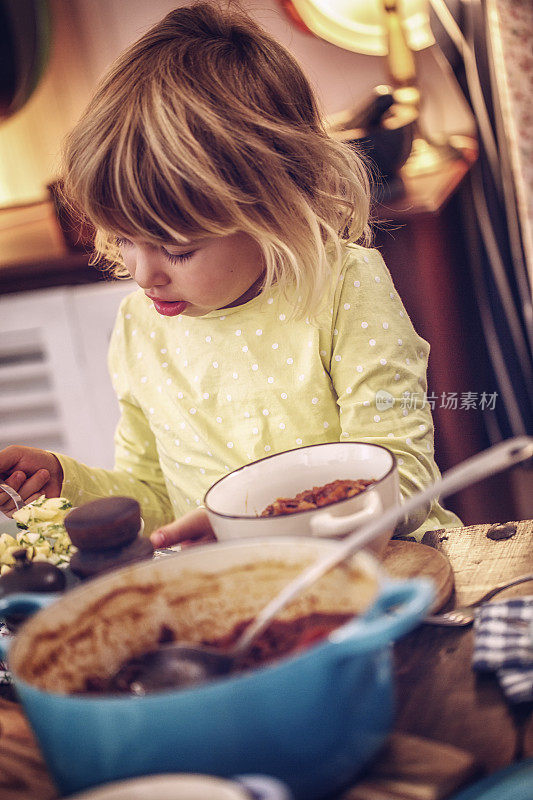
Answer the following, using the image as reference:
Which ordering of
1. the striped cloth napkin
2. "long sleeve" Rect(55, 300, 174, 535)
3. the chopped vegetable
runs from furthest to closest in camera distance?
"long sleeve" Rect(55, 300, 174, 535) → the chopped vegetable → the striped cloth napkin

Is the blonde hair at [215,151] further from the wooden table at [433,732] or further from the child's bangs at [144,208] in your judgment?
the wooden table at [433,732]

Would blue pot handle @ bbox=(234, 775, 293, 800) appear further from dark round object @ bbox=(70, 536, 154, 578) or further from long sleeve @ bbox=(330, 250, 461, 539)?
long sleeve @ bbox=(330, 250, 461, 539)

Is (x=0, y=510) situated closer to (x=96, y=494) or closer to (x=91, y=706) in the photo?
(x=96, y=494)

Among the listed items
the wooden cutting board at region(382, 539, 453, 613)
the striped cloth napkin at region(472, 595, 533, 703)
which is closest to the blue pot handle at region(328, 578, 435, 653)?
the striped cloth napkin at region(472, 595, 533, 703)

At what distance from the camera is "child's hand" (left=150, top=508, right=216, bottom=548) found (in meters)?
0.93

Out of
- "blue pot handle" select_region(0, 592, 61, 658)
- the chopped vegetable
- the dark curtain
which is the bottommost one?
the dark curtain

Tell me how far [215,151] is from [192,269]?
149mm

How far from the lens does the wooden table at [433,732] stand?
0.49m

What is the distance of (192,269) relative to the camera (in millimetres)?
1035

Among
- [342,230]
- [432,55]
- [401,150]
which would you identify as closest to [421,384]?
[342,230]


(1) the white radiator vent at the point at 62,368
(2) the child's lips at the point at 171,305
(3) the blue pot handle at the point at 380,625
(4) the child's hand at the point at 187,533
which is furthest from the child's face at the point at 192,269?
(1) the white radiator vent at the point at 62,368

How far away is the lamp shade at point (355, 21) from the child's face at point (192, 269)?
1.50 meters

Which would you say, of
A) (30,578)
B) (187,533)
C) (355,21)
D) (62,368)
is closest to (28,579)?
(30,578)

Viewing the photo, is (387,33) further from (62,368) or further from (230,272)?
(230,272)
